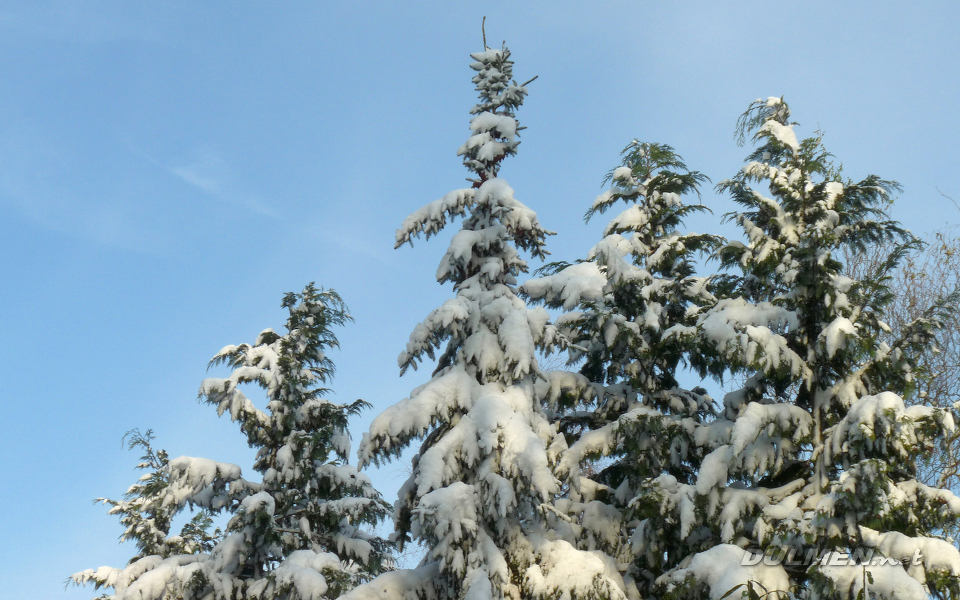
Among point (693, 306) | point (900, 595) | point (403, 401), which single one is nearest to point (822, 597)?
point (900, 595)

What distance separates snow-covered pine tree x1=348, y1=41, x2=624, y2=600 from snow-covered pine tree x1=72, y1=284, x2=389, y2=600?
164 inches

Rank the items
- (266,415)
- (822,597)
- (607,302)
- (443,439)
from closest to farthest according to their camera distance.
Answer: (822,597) → (443,439) → (607,302) → (266,415)

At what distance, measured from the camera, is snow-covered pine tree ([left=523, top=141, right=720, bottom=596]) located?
12.6 meters

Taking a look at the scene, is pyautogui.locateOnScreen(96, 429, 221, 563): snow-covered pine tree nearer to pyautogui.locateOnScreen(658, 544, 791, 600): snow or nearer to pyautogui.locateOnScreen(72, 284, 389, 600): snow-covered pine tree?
pyautogui.locateOnScreen(72, 284, 389, 600): snow-covered pine tree

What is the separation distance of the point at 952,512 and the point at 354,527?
11503 millimetres

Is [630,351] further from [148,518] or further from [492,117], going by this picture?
[148,518]

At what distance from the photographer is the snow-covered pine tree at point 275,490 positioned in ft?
48.7

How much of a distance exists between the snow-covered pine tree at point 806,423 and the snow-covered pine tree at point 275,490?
7.01 meters

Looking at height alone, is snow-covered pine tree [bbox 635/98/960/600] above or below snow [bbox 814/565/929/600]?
above

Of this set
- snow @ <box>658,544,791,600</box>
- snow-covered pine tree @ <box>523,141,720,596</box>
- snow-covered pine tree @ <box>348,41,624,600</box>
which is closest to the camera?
snow @ <box>658,544,791,600</box>

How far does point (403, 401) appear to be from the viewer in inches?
468

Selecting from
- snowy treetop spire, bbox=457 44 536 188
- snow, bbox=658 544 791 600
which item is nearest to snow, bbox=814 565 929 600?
snow, bbox=658 544 791 600

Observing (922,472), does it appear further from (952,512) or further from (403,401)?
(403,401)

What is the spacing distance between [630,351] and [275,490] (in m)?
7.75
